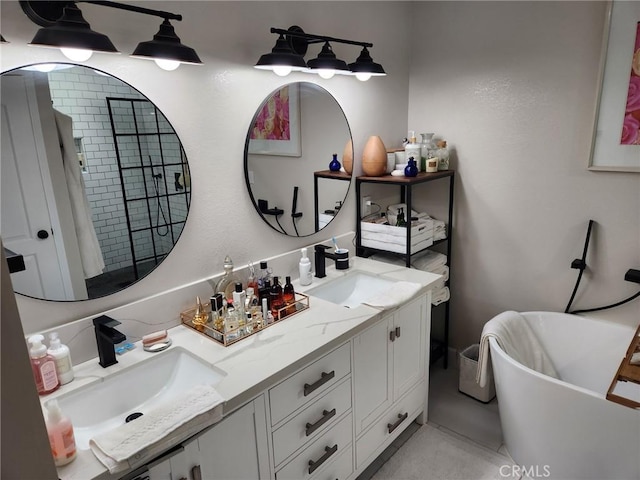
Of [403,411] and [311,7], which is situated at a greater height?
[311,7]

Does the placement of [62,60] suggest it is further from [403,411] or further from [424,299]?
[403,411]

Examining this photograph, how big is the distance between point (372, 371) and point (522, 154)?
152 centimetres

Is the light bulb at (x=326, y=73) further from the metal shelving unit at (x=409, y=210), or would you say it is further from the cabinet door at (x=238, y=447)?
the cabinet door at (x=238, y=447)

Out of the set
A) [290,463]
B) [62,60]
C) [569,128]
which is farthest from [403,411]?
[62,60]

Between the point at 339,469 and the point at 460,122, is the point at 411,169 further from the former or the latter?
the point at 339,469

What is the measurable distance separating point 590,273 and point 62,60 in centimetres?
259

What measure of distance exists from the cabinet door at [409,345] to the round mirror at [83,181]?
1.10 metres

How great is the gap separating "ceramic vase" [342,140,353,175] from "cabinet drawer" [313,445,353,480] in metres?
1.41

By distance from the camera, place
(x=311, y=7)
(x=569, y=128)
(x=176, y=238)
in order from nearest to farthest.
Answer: (x=176, y=238), (x=311, y=7), (x=569, y=128)

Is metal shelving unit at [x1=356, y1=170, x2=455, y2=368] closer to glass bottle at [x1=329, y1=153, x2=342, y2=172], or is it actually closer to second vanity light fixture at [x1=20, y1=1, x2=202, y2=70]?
glass bottle at [x1=329, y1=153, x2=342, y2=172]

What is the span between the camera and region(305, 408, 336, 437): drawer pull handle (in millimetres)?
1615

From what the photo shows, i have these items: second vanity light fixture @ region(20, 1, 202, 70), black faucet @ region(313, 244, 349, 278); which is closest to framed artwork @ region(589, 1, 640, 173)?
black faucet @ region(313, 244, 349, 278)

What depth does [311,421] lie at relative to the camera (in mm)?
1638

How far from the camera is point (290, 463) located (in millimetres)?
1580
